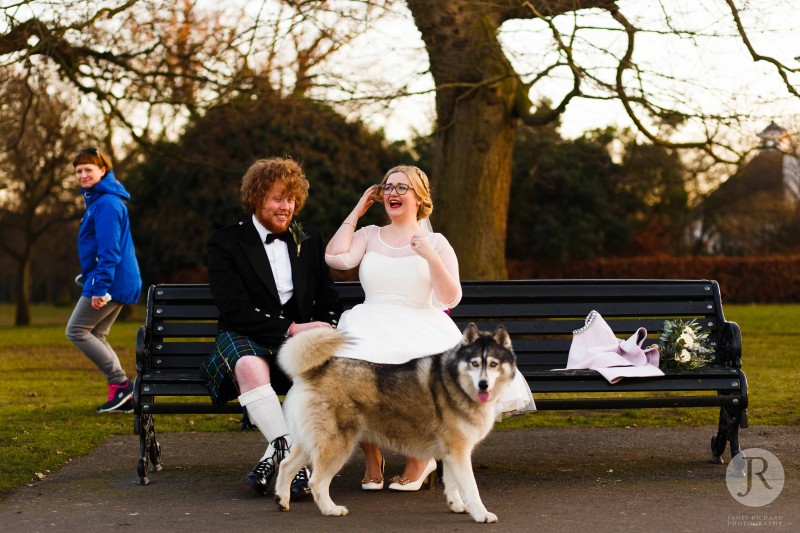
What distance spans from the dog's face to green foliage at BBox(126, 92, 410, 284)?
22.5 metres

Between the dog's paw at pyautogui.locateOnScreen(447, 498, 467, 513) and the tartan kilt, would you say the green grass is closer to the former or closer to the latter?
the tartan kilt

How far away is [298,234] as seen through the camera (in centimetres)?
608

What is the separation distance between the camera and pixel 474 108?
13461 mm

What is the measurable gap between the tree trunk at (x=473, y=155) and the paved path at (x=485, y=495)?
6.22m

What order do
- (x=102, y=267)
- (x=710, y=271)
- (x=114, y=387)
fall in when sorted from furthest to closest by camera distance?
(x=710, y=271) → (x=114, y=387) → (x=102, y=267)

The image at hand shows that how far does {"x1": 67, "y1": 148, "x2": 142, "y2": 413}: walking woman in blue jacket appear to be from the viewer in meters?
8.50

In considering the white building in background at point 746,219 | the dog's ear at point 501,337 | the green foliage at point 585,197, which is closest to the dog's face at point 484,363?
the dog's ear at point 501,337

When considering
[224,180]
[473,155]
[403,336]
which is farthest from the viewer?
[224,180]

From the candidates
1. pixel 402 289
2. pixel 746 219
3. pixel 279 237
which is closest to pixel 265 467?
pixel 402 289

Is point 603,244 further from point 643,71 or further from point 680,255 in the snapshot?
point 643,71

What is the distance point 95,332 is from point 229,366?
12.3 ft

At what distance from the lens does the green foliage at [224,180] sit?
28469 mm

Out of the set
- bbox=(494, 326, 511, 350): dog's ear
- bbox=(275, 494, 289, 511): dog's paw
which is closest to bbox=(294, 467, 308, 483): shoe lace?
bbox=(275, 494, 289, 511): dog's paw

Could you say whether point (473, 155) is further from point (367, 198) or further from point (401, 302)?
point (401, 302)
